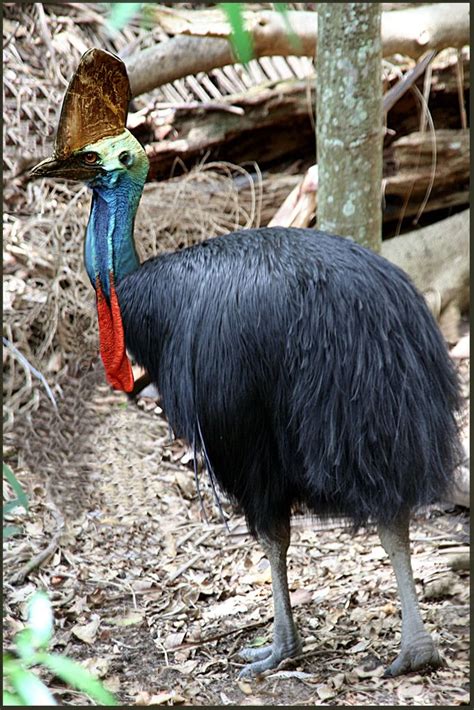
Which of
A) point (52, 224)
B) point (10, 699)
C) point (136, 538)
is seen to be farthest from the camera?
point (52, 224)

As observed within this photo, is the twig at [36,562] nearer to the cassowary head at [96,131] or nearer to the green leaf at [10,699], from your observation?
the cassowary head at [96,131]

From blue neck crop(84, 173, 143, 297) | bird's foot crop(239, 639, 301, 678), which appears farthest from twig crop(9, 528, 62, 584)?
blue neck crop(84, 173, 143, 297)

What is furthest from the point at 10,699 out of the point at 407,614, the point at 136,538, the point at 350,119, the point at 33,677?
the point at 350,119

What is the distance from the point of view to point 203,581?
403 centimetres

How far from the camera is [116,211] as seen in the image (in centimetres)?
324

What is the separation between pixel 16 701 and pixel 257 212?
4.25 metres

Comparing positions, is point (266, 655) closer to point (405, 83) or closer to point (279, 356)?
point (279, 356)

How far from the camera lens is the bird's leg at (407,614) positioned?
3.00 meters

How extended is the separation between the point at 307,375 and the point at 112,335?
740 millimetres

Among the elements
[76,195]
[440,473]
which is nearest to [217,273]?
[440,473]

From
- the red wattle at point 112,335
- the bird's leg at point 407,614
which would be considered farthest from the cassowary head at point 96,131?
the bird's leg at point 407,614

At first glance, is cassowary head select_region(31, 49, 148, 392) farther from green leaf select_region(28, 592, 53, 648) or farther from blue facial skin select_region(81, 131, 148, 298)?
green leaf select_region(28, 592, 53, 648)

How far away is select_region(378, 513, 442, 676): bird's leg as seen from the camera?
3.00 meters

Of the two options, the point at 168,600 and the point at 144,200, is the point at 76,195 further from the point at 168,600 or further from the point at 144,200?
the point at 168,600
